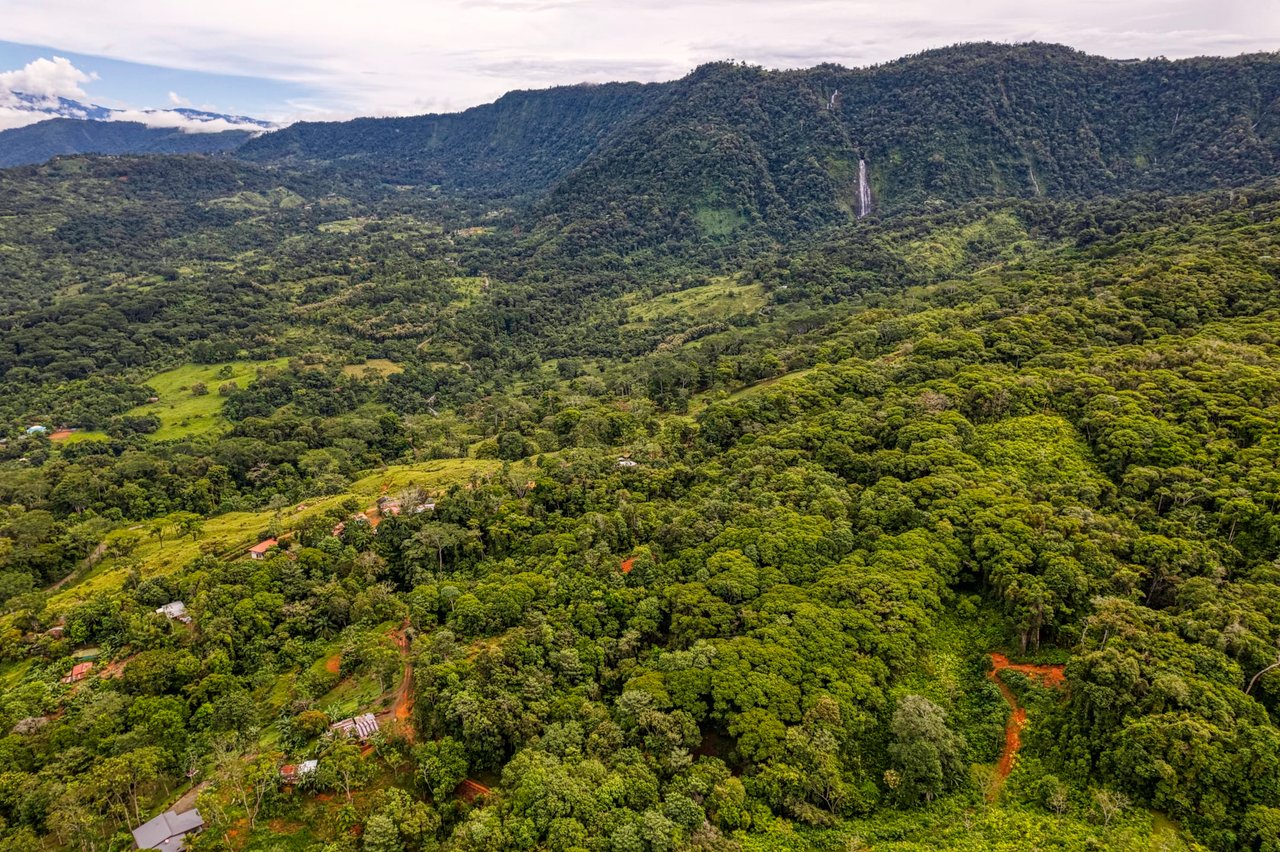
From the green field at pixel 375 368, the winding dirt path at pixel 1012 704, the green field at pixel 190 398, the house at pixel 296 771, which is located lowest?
the green field at pixel 190 398

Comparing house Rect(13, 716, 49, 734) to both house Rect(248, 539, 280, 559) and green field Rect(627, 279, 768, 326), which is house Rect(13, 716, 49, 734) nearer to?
house Rect(248, 539, 280, 559)

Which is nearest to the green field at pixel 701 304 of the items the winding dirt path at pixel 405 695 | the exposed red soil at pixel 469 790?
the winding dirt path at pixel 405 695

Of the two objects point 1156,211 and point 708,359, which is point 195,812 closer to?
point 708,359

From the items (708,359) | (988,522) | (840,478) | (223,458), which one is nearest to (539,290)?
(708,359)

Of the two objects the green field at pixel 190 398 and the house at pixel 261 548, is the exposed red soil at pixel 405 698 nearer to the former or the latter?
the house at pixel 261 548

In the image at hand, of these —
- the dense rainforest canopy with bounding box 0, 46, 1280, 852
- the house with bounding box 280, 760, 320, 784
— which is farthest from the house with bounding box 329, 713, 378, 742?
the house with bounding box 280, 760, 320, 784

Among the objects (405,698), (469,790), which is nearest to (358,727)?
(405,698)

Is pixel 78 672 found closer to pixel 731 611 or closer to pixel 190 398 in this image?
pixel 731 611
